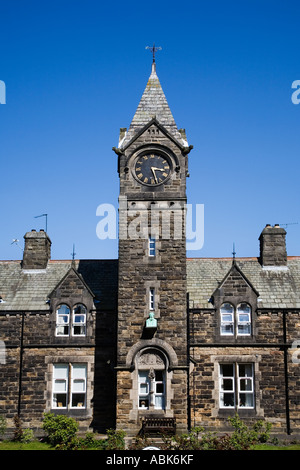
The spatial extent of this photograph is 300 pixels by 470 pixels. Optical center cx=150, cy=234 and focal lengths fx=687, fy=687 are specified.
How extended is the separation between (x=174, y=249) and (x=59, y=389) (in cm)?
896

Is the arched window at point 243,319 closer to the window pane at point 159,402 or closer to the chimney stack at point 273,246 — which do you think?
the chimney stack at point 273,246

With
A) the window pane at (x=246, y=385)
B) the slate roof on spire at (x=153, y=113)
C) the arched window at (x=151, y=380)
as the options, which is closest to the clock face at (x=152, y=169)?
the slate roof on spire at (x=153, y=113)

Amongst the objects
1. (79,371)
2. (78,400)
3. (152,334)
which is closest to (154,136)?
(152,334)

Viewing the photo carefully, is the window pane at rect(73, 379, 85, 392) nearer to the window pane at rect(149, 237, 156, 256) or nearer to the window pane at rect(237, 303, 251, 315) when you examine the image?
the window pane at rect(149, 237, 156, 256)

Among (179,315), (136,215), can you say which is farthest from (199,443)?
(136,215)

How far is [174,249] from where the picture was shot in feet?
108

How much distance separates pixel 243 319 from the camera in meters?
34.6

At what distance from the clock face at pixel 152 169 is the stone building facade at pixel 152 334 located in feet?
0.16

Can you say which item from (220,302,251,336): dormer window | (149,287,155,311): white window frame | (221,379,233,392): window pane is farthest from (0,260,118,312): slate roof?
(221,379,233,392): window pane

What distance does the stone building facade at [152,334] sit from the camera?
105ft

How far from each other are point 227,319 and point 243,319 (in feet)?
2.64

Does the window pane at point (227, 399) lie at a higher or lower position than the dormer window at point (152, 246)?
lower

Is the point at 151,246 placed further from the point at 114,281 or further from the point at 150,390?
the point at 150,390

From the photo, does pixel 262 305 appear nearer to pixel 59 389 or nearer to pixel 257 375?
pixel 257 375
